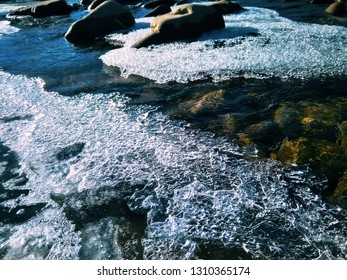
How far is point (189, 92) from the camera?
5.75 m

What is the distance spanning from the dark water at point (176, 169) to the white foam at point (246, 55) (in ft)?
0.93

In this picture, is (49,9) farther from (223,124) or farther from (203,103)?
(223,124)

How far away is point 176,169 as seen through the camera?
379cm

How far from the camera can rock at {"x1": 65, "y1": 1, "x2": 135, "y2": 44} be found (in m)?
10.1

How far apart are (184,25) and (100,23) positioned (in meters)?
3.06

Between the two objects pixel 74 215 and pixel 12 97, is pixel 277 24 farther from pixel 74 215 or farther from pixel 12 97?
pixel 74 215

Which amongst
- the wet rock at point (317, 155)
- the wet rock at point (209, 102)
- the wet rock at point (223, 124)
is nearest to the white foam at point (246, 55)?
the wet rock at point (209, 102)

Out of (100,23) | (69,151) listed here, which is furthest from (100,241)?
(100,23)

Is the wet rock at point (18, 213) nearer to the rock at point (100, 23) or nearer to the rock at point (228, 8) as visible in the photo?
the rock at point (100, 23)

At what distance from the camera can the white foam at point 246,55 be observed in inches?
249

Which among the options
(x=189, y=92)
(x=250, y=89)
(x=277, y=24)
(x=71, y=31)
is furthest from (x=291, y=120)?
(x=71, y=31)

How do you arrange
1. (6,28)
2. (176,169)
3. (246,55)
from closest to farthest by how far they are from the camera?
(176,169)
(246,55)
(6,28)

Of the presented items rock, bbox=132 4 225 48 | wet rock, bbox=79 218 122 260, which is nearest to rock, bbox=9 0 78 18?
rock, bbox=132 4 225 48

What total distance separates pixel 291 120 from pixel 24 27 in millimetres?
11389
